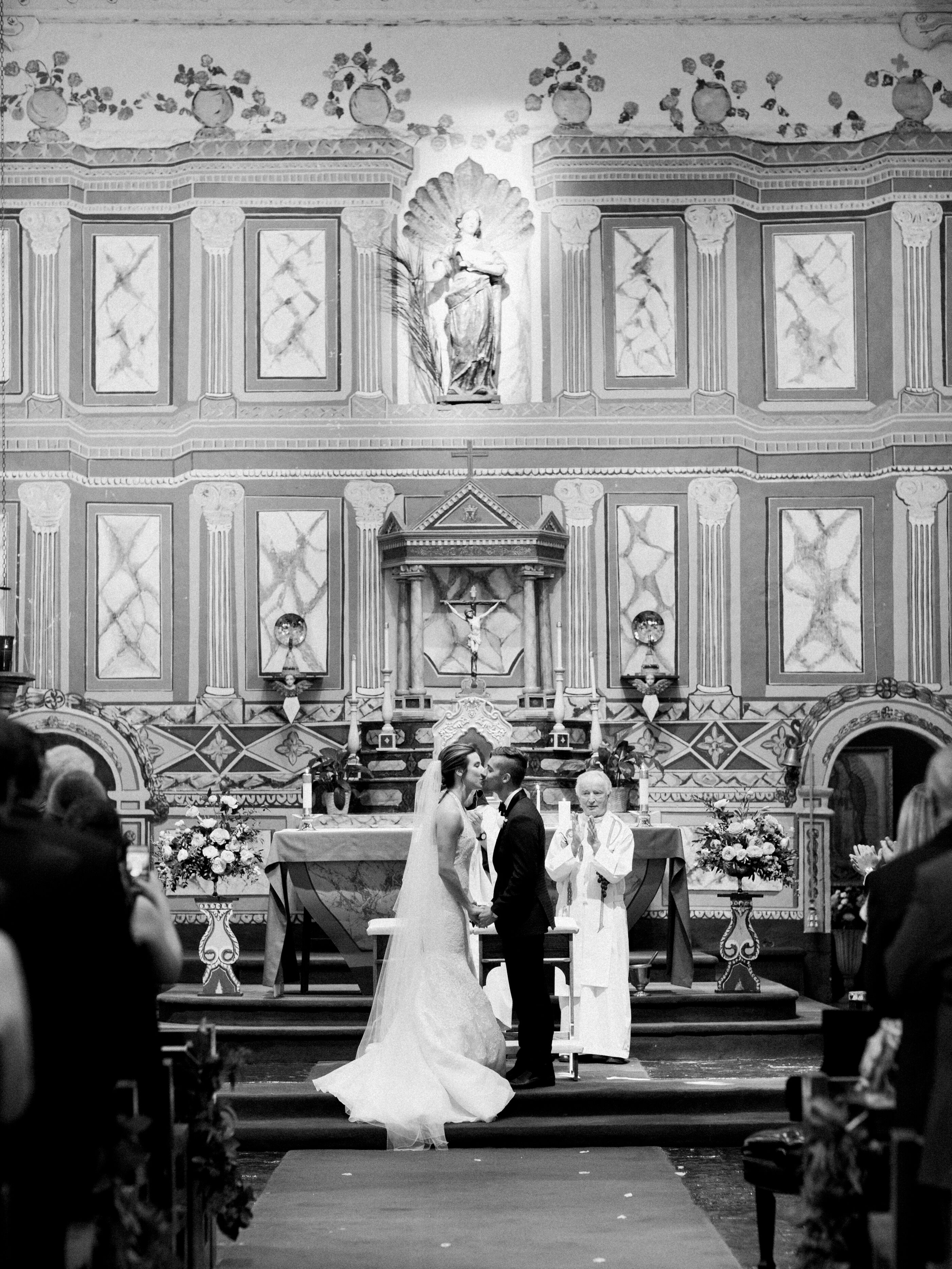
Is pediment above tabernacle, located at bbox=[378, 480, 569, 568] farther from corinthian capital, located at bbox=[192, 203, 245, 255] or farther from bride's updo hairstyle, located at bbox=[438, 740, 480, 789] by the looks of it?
bride's updo hairstyle, located at bbox=[438, 740, 480, 789]

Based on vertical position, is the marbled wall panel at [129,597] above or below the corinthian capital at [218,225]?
below

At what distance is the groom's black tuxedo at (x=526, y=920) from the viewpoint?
29.0 ft

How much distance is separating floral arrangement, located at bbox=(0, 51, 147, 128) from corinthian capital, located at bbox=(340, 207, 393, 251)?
1.93 metres

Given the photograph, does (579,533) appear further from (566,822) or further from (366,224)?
(566,822)

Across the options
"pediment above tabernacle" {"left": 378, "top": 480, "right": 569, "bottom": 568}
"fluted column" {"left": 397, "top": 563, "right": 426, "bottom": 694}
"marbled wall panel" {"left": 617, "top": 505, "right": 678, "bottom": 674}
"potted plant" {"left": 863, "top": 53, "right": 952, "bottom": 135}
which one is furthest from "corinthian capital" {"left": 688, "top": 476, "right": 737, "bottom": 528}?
"potted plant" {"left": 863, "top": 53, "right": 952, "bottom": 135}

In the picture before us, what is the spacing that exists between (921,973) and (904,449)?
10517 millimetres

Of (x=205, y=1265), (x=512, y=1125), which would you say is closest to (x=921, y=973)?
(x=205, y=1265)

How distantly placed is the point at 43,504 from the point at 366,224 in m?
3.43

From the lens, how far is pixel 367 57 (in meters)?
14.4

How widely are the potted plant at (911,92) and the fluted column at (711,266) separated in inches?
62.8

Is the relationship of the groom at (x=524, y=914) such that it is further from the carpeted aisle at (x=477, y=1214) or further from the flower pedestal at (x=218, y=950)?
the flower pedestal at (x=218, y=950)

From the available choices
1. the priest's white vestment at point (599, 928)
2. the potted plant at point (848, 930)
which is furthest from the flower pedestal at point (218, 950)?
the potted plant at point (848, 930)

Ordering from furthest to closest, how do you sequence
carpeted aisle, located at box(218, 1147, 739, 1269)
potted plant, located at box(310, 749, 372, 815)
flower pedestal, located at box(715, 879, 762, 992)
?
potted plant, located at box(310, 749, 372, 815), flower pedestal, located at box(715, 879, 762, 992), carpeted aisle, located at box(218, 1147, 739, 1269)

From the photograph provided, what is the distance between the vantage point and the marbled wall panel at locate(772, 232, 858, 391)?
14250 millimetres
